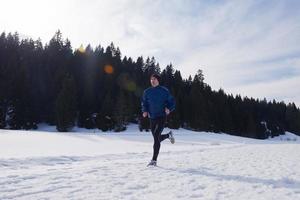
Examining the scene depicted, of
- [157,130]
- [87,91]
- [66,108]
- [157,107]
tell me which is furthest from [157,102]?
[87,91]

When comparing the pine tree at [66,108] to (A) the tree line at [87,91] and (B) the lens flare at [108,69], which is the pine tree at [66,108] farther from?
(B) the lens flare at [108,69]

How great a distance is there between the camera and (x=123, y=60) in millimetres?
94688

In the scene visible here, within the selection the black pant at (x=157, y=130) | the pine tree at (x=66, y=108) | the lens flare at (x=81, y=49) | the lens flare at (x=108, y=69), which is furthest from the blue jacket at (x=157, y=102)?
the lens flare at (x=81, y=49)

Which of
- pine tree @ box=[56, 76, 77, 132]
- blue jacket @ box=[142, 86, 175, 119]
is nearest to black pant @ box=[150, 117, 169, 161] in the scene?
blue jacket @ box=[142, 86, 175, 119]

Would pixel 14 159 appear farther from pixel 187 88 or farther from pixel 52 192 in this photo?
pixel 187 88

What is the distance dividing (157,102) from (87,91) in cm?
6761

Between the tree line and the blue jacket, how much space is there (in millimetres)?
53954

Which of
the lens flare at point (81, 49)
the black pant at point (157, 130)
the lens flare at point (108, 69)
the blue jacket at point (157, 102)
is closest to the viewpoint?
the black pant at point (157, 130)

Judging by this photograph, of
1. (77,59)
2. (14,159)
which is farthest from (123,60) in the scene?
(14,159)

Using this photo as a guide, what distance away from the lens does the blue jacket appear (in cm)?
873

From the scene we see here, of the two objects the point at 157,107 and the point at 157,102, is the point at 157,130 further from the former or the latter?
the point at 157,102

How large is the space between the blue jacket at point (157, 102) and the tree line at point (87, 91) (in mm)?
53954

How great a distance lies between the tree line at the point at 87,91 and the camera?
205 ft

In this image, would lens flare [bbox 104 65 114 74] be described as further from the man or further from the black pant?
the black pant
